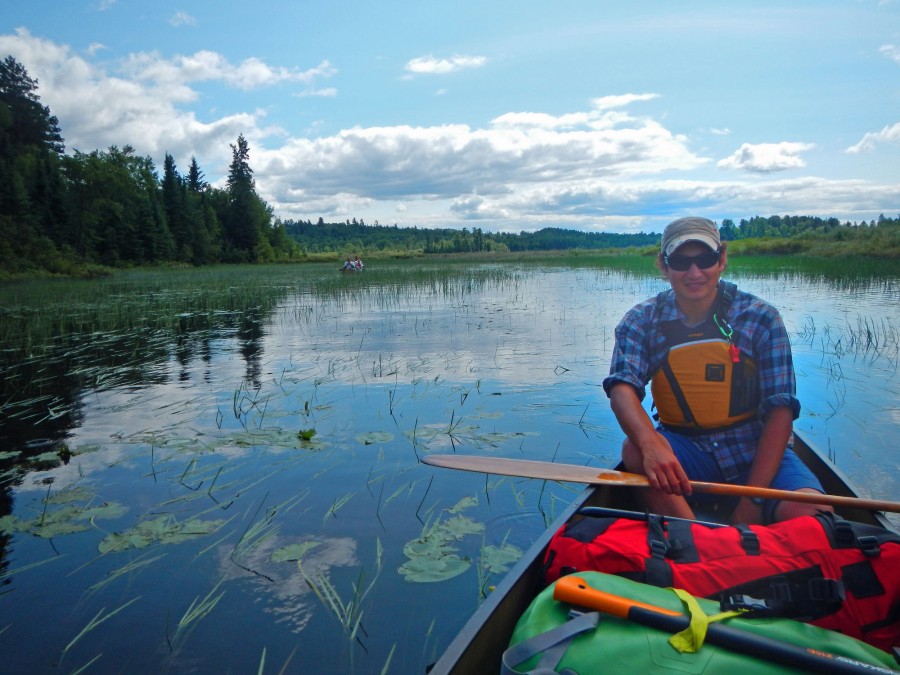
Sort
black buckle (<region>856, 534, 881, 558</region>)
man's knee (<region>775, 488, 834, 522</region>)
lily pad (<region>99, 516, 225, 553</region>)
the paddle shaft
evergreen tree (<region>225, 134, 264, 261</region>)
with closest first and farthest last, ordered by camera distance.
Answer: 1. the paddle shaft
2. black buckle (<region>856, 534, 881, 558</region>)
3. man's knee (<region>775, 488, 834, 522</region>)
4. lily pad (<region>99, 516, 225, 553</region>)
5. evergreen tree (<region>225, 134, 264, 261</region>)

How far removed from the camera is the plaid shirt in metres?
2.96

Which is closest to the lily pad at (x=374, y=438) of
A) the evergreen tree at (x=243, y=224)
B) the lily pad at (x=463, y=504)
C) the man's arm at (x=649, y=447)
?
the lily pad at (x=463, y=504)

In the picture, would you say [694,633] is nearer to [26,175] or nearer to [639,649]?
[639,649]

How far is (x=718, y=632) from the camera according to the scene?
1.65m

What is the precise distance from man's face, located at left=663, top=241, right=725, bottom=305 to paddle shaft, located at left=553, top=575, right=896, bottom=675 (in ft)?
6.03

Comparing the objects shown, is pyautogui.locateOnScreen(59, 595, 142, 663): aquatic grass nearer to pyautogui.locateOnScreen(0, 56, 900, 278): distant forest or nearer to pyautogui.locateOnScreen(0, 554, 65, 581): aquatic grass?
pyautogui.locateOnScreen(0, 554, 65, 581): aquatic grass

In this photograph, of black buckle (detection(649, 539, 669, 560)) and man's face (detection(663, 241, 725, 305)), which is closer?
black buckle (detection(649, 539, 669, 560))

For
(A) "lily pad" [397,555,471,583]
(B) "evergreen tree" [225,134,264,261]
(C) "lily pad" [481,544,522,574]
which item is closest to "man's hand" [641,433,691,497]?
(C) "lily pad" [481,544,522,574]

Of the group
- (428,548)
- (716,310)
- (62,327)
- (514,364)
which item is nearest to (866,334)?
(514,364)

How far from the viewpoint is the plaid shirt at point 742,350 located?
2.96 m

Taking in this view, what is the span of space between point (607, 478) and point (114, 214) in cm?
5714

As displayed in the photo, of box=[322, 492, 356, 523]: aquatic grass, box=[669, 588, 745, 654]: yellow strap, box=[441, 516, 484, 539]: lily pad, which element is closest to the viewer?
box=[669, 588, 745, 654]: yellow strap

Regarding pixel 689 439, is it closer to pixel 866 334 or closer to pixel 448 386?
pixel 448 386

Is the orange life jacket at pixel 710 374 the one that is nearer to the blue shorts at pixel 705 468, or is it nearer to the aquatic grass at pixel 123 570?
the blue shorts at pixel 705 468
